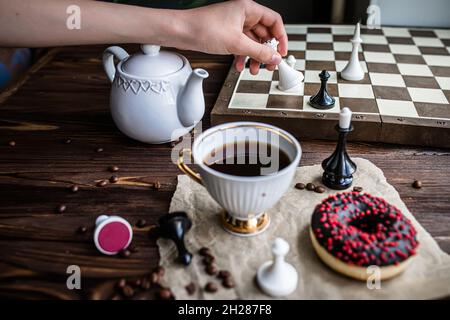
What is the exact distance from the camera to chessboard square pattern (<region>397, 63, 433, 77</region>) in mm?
1353

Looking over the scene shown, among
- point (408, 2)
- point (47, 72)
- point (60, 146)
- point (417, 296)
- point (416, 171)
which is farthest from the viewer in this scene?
point (408, 2)

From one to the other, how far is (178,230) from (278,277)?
0.65 ft

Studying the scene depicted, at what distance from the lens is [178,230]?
2.57ft

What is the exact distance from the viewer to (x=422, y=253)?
30.4 inches

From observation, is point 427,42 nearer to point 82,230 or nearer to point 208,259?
point 208,259

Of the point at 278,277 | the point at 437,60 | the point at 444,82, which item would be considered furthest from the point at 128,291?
the point at 437,60

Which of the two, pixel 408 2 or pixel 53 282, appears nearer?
pixel 53 282

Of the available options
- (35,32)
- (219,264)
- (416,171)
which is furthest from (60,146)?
(416,171)

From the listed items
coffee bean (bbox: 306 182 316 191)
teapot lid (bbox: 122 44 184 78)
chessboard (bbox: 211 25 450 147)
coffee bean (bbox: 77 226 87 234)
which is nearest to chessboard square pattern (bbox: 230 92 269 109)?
chessboard (bbox: 211 25 450 147)

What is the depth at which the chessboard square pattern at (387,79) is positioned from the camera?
1.29 metres

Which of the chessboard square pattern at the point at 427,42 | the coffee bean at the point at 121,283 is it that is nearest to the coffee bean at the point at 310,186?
the coffee bean at the point at 121,283

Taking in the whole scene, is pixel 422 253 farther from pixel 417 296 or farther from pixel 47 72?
pixel 47 72

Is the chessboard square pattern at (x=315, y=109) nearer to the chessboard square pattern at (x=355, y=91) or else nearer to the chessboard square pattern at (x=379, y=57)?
the chessboard square pattern at (x=355, y=91)

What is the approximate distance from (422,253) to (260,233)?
289 mm
